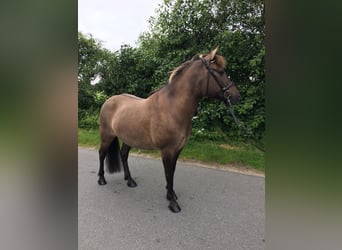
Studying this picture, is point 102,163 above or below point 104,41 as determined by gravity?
below

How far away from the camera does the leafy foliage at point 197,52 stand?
3.84m

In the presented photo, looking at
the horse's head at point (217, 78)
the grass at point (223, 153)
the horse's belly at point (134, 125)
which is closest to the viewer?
the horse's head at point (217, 78)

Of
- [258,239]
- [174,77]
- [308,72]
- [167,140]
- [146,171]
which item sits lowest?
[146,171]

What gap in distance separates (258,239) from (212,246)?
16.9 inches

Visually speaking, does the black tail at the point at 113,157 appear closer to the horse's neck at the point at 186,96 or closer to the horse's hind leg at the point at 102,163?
the horse's hind leg at the point at 102,163

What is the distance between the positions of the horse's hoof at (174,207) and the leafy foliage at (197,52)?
221 cm

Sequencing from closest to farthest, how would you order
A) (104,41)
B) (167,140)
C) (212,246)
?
(212,246) < (167,140) < (104,41)

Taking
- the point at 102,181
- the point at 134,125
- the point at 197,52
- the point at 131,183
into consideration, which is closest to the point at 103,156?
the point at 102,181

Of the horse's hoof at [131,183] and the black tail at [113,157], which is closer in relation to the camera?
the horse's hoof at [131,183]

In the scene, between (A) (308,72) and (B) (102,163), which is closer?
(A) (308,72)

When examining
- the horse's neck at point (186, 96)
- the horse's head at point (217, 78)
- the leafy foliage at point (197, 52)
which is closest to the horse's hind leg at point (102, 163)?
the horse's neck at point (186, 96)

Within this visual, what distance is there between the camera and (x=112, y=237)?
6.35 feet

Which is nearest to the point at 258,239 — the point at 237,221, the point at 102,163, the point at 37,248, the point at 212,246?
the point at 237,221

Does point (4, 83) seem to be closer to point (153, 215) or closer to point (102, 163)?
point (153, 215)
